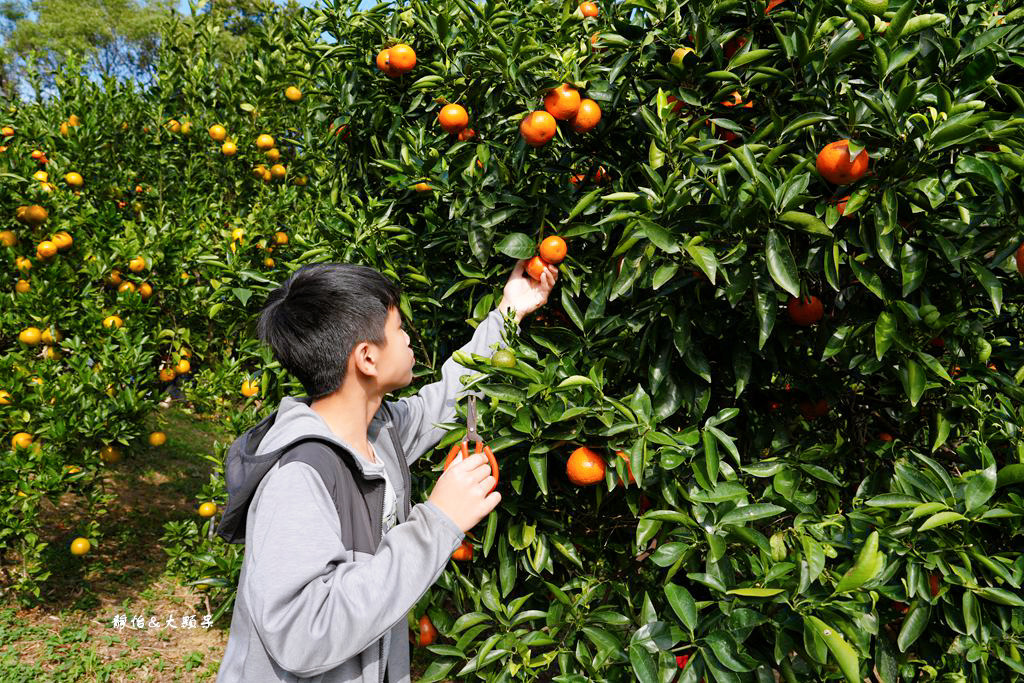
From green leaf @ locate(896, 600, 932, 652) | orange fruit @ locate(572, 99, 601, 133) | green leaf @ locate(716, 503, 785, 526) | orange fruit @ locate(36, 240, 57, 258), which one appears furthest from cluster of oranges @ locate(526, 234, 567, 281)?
orange fruit @ locate(36, 240, 57, 258)

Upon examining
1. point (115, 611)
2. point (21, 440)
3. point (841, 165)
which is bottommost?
point (115, 611)

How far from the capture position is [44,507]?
4711 millimetres

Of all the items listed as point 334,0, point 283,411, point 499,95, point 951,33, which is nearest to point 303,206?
point 334,0

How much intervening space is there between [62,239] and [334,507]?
3.12 metres

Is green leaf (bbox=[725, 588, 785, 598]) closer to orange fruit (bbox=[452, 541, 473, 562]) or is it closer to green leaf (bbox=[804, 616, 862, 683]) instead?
green leaf (bbox=[804, 616, 862, 683])

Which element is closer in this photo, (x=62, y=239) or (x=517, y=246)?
(x=517, y=246)

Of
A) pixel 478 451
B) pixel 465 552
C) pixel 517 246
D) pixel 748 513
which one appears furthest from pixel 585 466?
pixel 517 246

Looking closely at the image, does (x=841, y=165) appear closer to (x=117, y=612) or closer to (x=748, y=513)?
(x=748, y=513)

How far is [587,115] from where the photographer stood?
5.65ft

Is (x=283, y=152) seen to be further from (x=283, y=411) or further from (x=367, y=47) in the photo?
(x=283, y=411)

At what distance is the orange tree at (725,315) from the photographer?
1.31 metres

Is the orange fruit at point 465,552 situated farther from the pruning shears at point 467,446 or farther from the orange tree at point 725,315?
the pruning shears at point 467,446

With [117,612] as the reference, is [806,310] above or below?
above

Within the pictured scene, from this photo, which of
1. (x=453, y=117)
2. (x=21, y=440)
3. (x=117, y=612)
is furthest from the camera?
(x=117, y=612)
